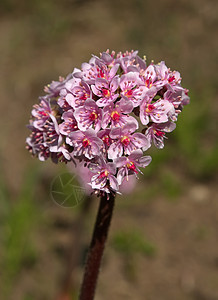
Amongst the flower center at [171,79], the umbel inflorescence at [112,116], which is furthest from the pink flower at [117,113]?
the flower center at [171,79]

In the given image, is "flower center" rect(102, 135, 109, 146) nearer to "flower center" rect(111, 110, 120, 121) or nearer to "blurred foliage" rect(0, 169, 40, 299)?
"flower center" rect(111, 110, 120, 121)

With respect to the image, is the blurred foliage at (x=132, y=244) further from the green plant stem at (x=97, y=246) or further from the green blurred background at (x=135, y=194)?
the green plant stem at (x=97, y=246)

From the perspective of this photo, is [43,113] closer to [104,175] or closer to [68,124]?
[68,124]

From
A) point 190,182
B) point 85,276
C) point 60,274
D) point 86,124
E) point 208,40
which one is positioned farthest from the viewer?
point 208,40

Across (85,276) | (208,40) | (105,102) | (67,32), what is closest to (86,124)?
(105,102)

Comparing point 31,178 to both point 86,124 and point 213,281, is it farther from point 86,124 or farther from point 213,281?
point 86,124

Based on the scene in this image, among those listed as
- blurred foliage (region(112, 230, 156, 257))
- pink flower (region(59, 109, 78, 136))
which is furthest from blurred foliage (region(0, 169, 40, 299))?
pink flower (region(59, 109, 78, 136))
